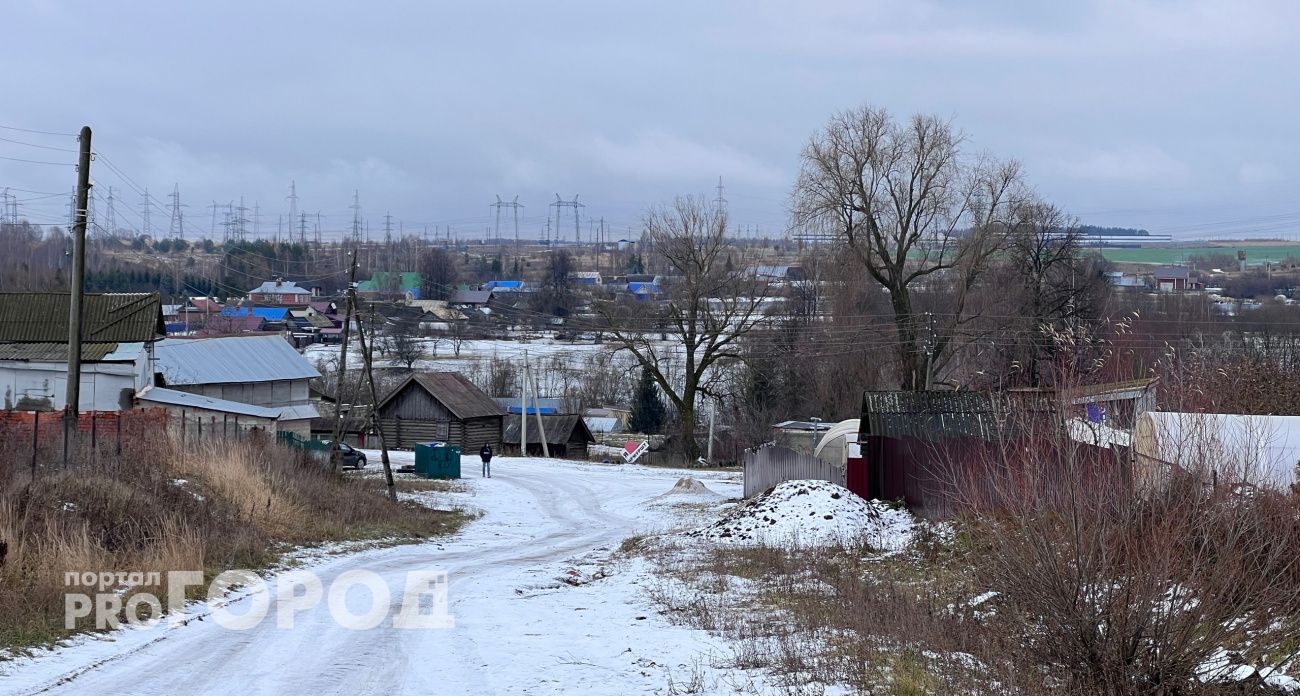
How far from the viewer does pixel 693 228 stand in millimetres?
59188

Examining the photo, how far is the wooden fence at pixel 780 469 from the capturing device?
2919cm

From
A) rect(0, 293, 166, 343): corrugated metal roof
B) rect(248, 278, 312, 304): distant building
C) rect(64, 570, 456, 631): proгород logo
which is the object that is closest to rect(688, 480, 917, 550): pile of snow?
rect(64, 570, 456, 631): proгород logo

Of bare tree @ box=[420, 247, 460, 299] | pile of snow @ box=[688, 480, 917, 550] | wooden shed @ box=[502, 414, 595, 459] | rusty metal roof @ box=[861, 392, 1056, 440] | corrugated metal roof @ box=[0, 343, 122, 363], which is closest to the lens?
pile of snow @ box=[688, 480, 917, 550]

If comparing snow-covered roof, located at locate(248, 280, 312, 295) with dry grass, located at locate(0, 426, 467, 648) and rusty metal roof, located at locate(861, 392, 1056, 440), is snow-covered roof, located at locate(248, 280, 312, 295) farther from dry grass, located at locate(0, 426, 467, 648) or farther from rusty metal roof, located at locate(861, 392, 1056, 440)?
rusty metal roof, located at locate(861, 392, 1056, 440)

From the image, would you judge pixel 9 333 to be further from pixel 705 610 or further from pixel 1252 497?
pixel 1252 497

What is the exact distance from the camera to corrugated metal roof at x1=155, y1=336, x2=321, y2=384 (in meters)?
50.3

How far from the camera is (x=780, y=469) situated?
109 ft

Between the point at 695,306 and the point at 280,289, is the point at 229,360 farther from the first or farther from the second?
the point at 280,289

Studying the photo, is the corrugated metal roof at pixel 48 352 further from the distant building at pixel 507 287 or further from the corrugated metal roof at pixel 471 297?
the distant building at pixel 507 287

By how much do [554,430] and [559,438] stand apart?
99cm

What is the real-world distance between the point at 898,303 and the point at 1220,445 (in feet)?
131

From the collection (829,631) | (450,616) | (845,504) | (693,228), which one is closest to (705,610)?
(829,631)

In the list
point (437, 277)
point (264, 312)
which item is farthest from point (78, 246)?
point (437, 277)

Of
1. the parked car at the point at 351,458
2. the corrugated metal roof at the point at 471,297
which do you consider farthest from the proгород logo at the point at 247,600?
the corrugated metal roof at the point at 471,297
